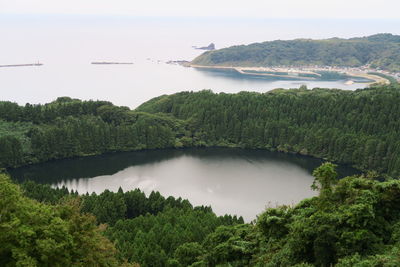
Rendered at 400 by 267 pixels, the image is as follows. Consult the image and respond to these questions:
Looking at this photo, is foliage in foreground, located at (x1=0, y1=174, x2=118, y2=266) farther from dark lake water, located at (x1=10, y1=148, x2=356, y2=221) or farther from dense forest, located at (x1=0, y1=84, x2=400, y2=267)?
dark lake water, located at (x1=10, y1=148, x2=356, y2=221)

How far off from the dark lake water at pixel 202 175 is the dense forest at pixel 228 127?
1992 mm

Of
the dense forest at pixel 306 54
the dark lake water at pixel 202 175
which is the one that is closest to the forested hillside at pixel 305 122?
the dark lake water at pixel 202 175

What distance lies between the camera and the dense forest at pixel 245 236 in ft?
45.7

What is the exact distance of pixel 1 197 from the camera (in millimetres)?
A: 14750

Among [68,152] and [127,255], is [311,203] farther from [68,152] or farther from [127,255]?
[68,152]

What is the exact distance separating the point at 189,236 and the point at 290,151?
125 ft

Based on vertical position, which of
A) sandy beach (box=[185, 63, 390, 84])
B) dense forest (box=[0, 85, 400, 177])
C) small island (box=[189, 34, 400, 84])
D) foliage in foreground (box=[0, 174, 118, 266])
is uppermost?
small island (box=[189, 34, 400, 84])

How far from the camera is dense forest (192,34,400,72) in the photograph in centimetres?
15950

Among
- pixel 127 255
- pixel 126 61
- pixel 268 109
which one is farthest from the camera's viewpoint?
pixel 126 61

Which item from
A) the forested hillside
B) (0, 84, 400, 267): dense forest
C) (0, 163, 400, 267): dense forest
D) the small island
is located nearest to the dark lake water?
the forested hillside

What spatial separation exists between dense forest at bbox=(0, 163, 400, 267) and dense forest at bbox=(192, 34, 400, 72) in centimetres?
14099

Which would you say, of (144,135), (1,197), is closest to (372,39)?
(144,135)

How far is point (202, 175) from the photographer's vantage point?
49.7 m

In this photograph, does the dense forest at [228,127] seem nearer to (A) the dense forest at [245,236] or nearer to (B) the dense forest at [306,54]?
(A) the dense forest at [245,236]
